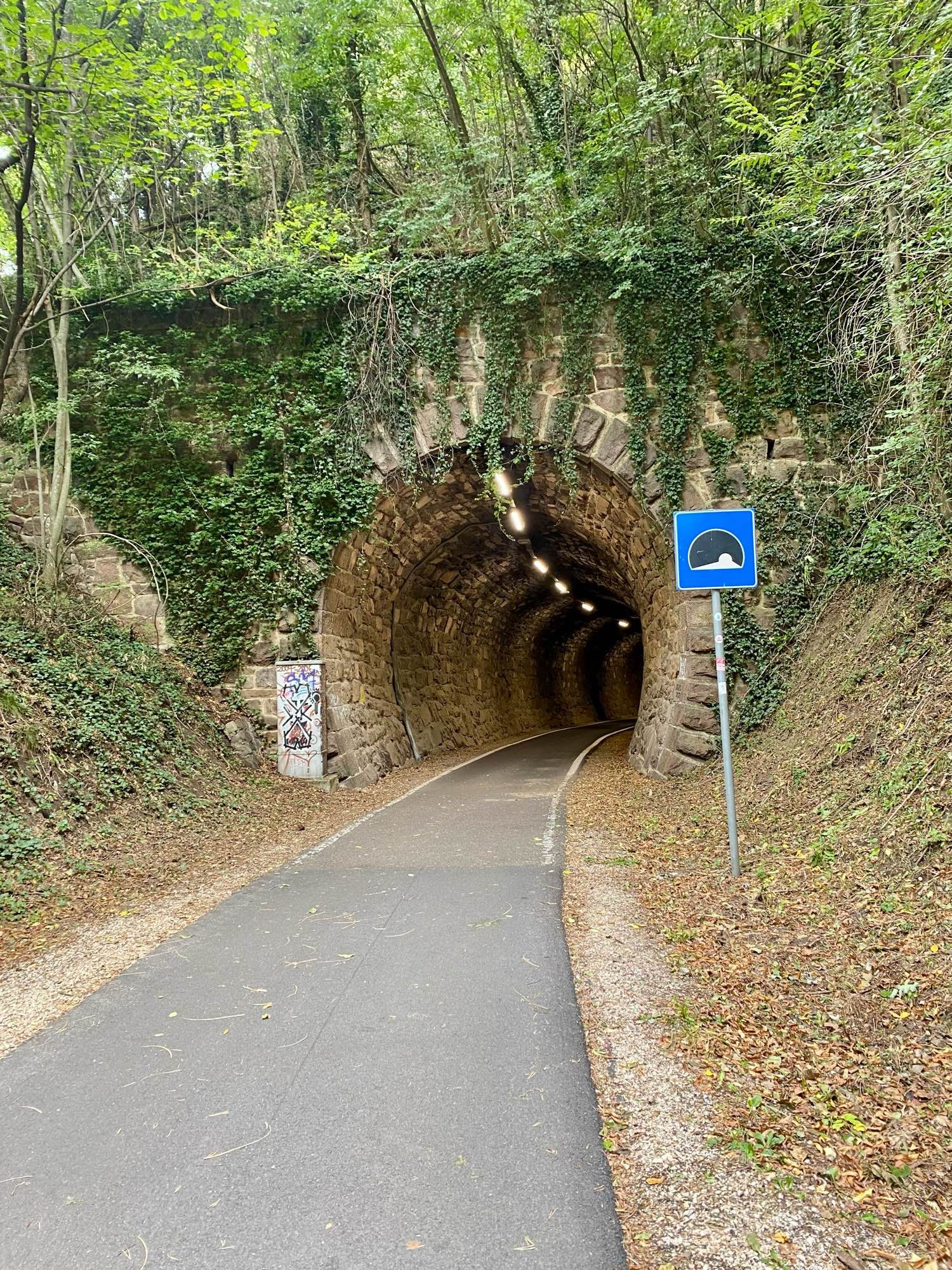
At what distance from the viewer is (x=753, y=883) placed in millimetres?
5258

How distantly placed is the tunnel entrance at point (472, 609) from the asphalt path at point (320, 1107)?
6.84 meters

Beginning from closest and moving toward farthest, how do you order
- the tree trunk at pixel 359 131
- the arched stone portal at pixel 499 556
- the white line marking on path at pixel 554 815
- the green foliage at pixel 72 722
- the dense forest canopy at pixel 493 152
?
1. the green foliage at pixel 72 722
2. the dense forest canopy at pixel 493 152
3. the white line marking on path at pixel 554 815
4. the arched stone portal at pixel 499 556
5. the tree trunk at pixel 359 131

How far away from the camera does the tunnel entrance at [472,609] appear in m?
11.7

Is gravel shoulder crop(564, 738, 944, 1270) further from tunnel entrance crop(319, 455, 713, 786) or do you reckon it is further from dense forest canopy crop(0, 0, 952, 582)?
tunnel entrance crop(319, 455, 713, 786)

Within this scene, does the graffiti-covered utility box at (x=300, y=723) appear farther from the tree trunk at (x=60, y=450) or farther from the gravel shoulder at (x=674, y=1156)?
the gravel shoulder at (x=674, y=1156)

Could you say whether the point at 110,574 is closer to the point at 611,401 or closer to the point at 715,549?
the point at 611,401

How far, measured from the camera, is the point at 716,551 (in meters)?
5.91

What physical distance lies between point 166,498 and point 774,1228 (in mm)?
12041

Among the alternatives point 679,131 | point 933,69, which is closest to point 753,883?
point 933,69

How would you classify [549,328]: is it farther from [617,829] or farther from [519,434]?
[617,829]

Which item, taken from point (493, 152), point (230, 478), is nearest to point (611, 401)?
point (493, 152)

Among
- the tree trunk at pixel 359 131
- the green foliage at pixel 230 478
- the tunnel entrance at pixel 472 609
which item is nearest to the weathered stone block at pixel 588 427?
the tunnel entrance at pixel 472 609

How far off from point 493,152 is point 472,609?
1136cm

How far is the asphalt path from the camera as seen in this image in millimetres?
2256
